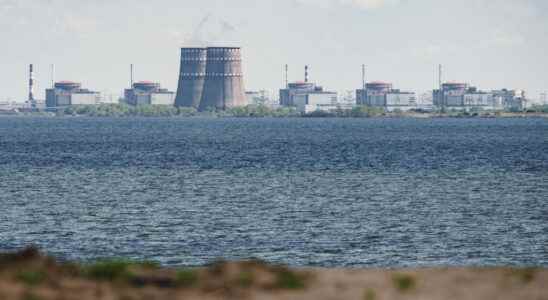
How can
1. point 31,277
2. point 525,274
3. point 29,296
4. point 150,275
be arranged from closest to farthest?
point 29,296 → point 31,277 → point 150,275 → point 525,274

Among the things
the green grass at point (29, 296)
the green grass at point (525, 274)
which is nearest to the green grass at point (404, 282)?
the green grass at point (525, 274)

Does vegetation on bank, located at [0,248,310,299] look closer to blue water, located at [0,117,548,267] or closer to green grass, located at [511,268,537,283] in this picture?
green grass, located at [511,268,537,283]

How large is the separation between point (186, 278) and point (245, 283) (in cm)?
98

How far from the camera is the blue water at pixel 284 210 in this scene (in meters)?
40.3

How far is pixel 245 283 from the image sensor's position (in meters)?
18.2

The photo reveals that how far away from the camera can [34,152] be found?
120250mm

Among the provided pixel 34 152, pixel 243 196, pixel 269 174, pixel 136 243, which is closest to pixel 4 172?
pixel 269 174

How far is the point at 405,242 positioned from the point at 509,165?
53.3m

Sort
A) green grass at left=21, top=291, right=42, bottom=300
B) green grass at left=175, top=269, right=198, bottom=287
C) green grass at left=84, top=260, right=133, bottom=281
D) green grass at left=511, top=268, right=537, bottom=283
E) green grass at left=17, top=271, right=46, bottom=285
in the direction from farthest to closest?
green grass at left=511, top=268, right=537, bottom=283
green grass at left=84, top=260, right=133, bottom=281
green grass at left=175, top=269, right=198, bottom=287
green grass at left=17, top=271, right=46, bottom=285
green grass at left=21, top=291, right=42, bottom=300

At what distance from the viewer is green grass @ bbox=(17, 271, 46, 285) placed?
1819 cm

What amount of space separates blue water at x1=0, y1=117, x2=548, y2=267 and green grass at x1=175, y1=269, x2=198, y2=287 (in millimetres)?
18218

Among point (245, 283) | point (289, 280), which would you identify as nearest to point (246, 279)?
point (245, 283)

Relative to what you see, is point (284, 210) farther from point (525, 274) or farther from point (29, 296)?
point (29, 296)

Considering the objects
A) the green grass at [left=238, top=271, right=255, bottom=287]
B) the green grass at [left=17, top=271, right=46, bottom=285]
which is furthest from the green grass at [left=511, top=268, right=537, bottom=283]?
the green grass at [left=17, top=271, right=46, bottom=285]
